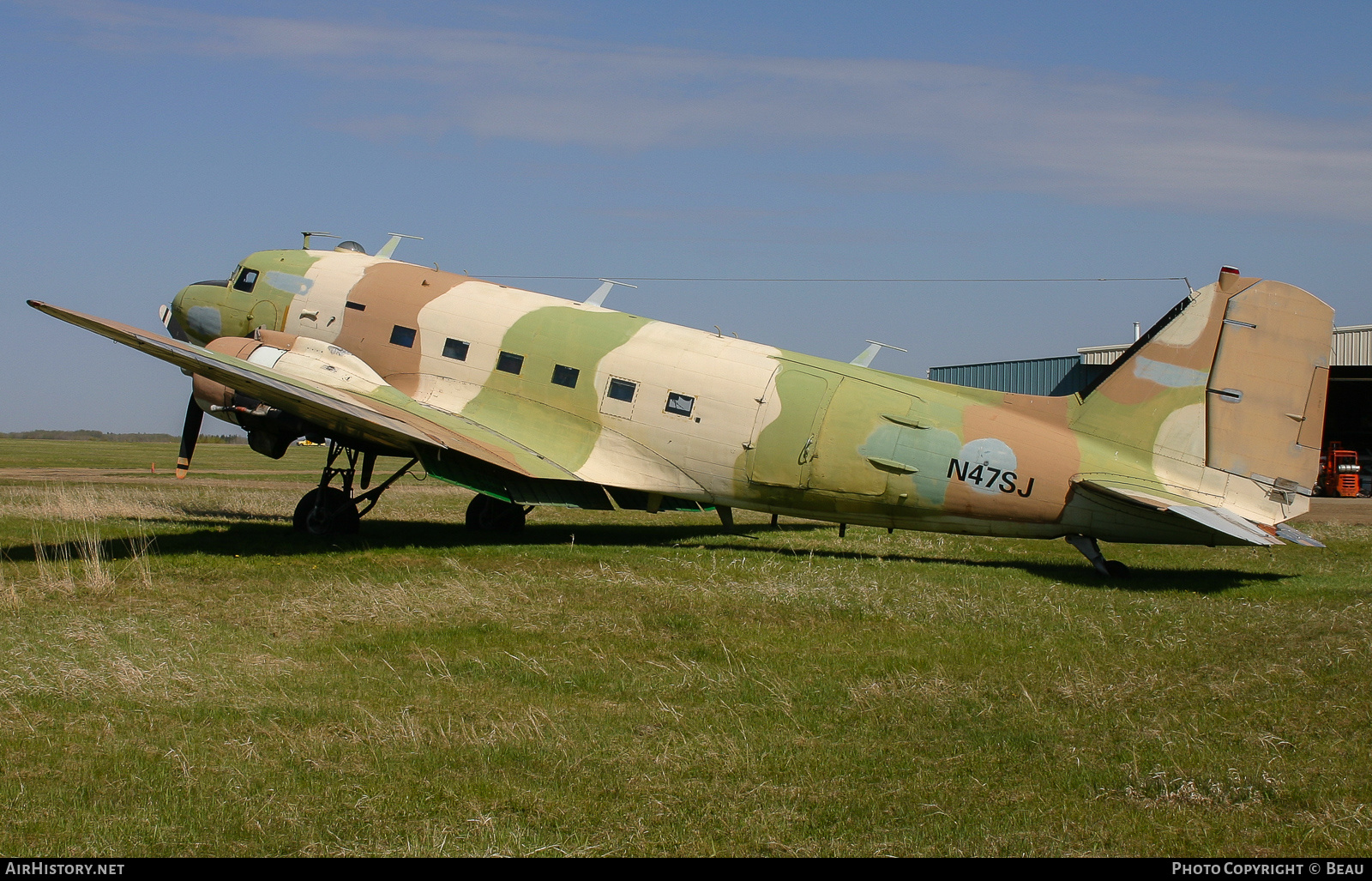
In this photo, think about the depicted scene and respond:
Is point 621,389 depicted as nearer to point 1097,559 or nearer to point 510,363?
point 510,363

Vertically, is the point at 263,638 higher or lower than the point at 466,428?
lower

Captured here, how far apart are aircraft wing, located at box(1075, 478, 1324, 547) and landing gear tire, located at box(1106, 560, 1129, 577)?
1175 millimetres

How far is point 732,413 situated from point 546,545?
→ 3.91m

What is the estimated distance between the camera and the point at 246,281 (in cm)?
2172

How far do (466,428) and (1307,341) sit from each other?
13.1 meters

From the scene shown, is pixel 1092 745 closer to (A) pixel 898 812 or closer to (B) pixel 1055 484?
(A) pixel 898 812

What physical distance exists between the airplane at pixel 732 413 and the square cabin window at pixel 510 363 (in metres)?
0.05

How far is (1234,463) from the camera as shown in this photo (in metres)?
16.4

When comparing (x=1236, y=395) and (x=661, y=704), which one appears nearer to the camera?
(x=661, y=704)

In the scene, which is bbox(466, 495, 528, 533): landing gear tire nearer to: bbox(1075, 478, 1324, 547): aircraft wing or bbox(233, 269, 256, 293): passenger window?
bbox(233, 269, 256, 293): passenger window

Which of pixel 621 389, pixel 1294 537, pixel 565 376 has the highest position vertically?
pixel 565 376

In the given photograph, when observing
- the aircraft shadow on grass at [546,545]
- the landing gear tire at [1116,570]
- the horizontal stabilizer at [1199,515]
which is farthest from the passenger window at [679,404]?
the landing gear tire at [1116,570]

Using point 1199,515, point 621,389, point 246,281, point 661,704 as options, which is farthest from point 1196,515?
point 246,281
